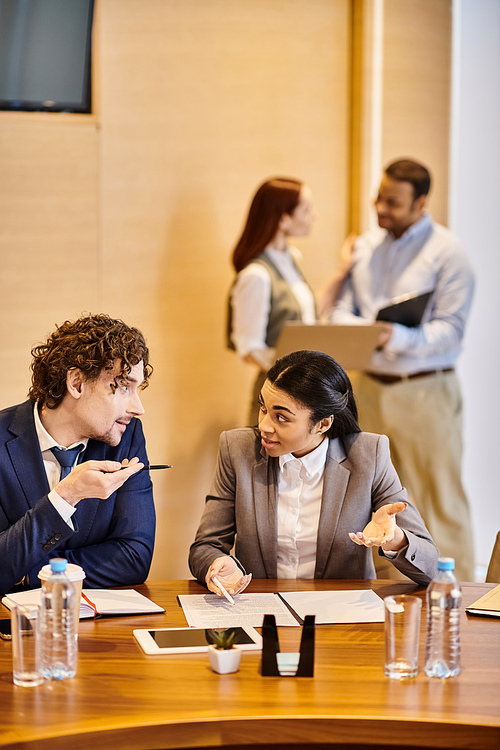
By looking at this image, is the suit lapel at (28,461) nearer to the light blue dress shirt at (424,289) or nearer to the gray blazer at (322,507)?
the gray blazer at (322,507)

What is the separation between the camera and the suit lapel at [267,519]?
2.32 meters

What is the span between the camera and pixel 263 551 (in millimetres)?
2318

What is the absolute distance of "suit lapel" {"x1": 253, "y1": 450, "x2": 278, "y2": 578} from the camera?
91.2 inches

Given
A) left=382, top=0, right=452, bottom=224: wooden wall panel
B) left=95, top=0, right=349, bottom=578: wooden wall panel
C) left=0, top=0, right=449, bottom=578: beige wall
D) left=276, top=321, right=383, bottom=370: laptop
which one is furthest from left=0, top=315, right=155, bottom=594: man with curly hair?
left=382, top=0, right=452, bottom=224: wooden wall panel

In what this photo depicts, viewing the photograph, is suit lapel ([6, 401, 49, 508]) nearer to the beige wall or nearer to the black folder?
the beige wall

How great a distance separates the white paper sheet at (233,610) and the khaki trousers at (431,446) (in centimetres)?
226

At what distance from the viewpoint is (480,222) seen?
15.5ft

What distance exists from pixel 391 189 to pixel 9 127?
1.87 m

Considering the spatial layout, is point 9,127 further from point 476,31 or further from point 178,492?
point 476,31

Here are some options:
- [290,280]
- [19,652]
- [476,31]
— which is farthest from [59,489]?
[476,31]

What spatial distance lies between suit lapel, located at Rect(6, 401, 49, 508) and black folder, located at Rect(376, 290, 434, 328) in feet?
7.15

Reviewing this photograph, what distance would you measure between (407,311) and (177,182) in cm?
142

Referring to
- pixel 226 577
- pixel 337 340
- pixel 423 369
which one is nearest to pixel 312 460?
pixel 226 577

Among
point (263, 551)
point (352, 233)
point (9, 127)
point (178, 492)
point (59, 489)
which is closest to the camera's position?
point (59, 489)
